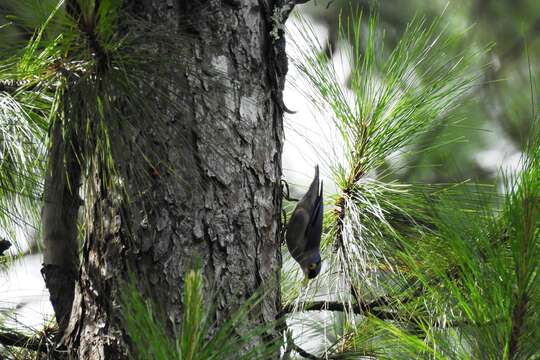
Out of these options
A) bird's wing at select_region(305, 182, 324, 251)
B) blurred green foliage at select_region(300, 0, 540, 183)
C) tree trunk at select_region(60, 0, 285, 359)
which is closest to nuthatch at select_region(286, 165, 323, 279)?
bird's wing at select_region(305, 182, 324, 251)

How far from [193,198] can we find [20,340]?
0.42 metres

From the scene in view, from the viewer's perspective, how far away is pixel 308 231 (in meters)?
1.67

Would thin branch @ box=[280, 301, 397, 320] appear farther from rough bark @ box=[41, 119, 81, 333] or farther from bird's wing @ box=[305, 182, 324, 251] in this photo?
rough bark @ box=[41, 119, 81, 333]

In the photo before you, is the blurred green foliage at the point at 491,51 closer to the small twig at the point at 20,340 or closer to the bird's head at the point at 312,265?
the bird's head at the point at 312,265

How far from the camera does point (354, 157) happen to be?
1.74 metres

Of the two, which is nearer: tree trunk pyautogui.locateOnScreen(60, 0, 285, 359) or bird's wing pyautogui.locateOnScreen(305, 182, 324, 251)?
tree trunk pyautogui.locateOnScreen(60, 0, 285, 359)

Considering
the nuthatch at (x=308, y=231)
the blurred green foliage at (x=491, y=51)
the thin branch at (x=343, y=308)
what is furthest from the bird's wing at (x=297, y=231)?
the blurred green foliage at (x=491, y=51)

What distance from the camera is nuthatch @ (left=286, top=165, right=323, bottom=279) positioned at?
1.67m

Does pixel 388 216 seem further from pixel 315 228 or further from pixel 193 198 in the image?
pixel 193 198

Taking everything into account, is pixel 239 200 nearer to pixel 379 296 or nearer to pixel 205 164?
pixel 205 164

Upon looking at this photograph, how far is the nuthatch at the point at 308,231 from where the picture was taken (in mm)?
1670

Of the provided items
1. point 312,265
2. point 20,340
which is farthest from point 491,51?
point 20,340

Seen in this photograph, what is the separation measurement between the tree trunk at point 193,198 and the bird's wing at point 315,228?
0.79 ft

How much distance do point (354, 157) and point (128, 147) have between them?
25.1 inches
